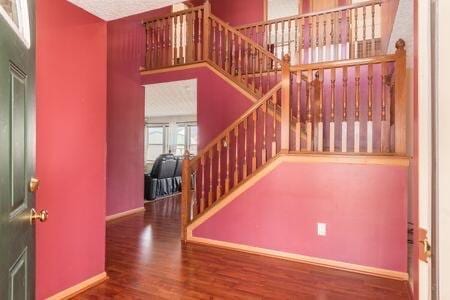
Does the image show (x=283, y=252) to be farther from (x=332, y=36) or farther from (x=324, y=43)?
(x=332, y=36)

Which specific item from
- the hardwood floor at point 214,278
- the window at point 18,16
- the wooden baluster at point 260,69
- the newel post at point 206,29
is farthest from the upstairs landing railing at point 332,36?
the window at point 18,16

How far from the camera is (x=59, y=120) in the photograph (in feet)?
7.42

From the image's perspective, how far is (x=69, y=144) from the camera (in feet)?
7.69

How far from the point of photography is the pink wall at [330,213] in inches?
110

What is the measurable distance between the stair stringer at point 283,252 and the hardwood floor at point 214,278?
95 mm

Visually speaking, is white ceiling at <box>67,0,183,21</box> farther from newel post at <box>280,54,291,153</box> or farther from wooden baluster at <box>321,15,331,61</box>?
wooden baluster at <box>321,15,331,61</box>

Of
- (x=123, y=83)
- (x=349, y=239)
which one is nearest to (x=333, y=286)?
(x=349, y=239)

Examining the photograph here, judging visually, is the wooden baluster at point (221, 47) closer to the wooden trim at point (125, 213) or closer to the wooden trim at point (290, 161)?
the wooden trim at point (290, 161)

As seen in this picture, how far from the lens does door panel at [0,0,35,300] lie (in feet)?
2.82

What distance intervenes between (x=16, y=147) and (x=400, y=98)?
2931 mm

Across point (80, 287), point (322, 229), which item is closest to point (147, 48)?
point (80, 287)

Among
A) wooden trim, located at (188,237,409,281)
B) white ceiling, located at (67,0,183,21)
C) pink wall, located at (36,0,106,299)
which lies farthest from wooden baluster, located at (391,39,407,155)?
pink wall, located at (36,0,106,299)

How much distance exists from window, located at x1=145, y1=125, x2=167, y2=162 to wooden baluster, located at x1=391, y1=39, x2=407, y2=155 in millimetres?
9106
